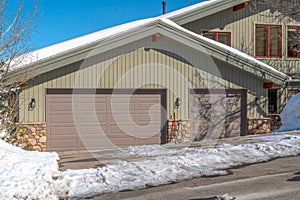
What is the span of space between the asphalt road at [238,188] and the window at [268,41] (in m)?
11.9

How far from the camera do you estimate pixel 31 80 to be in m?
12.0

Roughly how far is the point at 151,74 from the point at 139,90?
2.60 ft

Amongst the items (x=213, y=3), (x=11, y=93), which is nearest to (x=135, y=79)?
(x=11, y=93)

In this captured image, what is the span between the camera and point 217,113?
14.6 metres

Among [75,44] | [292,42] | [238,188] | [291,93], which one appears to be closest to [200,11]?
[292,42]

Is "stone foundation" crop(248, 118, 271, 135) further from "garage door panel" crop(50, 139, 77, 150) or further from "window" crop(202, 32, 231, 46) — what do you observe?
"garage door panel" crop(50, 139, 77, 150)

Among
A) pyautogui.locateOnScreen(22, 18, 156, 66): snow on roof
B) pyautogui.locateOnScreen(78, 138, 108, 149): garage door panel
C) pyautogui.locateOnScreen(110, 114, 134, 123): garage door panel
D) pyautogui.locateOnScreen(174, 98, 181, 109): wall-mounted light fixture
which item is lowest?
pyautogui.locateOnScreen(78, 138, 108, 149): garage door panel

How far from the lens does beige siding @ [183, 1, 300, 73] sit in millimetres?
16609

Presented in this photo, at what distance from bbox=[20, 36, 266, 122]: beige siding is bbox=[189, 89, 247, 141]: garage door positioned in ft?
0.96

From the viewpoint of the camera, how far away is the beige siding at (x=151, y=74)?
1231 cm

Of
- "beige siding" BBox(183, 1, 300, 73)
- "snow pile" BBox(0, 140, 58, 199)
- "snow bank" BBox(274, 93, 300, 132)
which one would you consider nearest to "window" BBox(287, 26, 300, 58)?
"beige siding" BBox(183, 1, 300, 73)

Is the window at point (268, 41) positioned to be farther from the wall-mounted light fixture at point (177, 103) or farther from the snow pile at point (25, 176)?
the snow pile at point (25, 176)

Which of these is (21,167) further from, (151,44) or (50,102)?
(151,44)

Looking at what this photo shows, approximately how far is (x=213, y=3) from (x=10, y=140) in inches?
432
